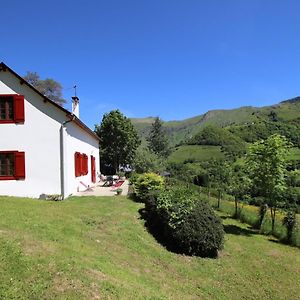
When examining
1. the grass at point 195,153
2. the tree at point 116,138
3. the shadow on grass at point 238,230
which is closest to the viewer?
the shadow on grass at point 238,230

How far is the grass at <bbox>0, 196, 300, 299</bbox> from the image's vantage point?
8922 millimetres

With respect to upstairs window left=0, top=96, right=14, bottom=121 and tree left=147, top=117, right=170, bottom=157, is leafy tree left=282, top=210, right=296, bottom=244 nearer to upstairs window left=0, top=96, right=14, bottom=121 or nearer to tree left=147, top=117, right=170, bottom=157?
upstairs window left=0, top=96, right=14, bottom=121

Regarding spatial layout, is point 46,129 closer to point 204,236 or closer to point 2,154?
point 2,154

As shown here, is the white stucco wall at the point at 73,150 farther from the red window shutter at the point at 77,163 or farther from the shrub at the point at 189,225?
the shrub at the point at 189,225

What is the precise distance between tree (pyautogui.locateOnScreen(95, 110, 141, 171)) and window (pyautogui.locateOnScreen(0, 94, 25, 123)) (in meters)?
25.5

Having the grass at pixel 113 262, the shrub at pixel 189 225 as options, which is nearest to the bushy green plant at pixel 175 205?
the shrub at pixel 189 225

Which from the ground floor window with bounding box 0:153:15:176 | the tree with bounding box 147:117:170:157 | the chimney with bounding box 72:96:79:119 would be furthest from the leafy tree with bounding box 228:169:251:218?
the tree with bounding box 147:117:170:157

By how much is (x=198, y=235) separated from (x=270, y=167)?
7.48 m

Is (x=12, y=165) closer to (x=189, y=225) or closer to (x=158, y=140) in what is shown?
(x=189, y=225)

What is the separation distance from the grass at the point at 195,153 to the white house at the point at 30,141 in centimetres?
8851

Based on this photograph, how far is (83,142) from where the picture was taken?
28234 millimetres

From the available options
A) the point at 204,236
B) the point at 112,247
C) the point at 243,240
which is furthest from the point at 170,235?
the point at 243,240

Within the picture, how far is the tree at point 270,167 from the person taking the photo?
20.2m


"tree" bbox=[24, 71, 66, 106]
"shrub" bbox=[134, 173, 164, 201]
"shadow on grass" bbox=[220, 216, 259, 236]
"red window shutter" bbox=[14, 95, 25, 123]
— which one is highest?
"tree" bbox=[24, 71, 66, 106]
